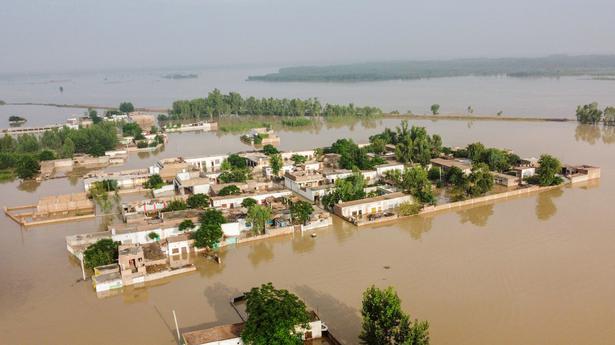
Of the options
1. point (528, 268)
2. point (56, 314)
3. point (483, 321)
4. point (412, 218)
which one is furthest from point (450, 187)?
point (56, 314)

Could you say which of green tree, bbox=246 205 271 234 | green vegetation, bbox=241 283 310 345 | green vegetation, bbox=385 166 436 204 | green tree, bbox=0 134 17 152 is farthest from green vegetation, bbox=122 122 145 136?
green vegetation, bbox=241 283 310 345

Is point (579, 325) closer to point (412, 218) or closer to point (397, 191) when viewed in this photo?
point (412, 218)

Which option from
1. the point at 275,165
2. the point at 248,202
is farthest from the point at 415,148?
the point at 248,202

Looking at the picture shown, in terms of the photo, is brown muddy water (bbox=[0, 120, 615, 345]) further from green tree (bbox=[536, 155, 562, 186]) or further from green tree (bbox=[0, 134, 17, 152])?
green tree (bbox=[0, 134, 17, 152])

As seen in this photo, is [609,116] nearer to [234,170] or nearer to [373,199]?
[373,199]

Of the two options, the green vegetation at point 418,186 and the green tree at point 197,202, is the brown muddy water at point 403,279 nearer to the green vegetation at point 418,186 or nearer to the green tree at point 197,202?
the green vegetation at point 418,186

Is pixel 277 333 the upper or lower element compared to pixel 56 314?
upper
